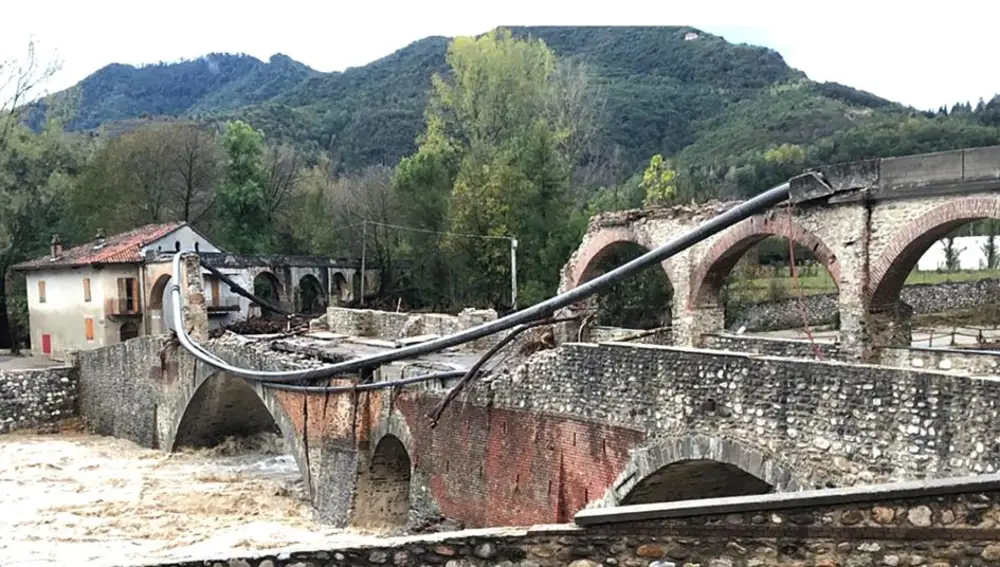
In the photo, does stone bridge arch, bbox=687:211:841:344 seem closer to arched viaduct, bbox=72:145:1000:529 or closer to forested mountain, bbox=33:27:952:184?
arched viaduct, bbox=72:145:1000:529

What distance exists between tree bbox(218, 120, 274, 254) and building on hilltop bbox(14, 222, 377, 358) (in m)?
5.07

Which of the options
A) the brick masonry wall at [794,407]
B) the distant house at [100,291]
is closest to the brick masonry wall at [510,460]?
the brick masonry wall at [794,407]

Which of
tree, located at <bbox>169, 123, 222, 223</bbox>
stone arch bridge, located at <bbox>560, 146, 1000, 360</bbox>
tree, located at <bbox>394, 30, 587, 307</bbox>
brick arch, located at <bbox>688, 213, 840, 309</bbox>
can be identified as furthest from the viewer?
tree, located at <bbox>169, 123, 222, 223</bbox>

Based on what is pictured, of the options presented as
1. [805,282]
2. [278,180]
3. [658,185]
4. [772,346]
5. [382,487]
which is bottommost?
[382,487]

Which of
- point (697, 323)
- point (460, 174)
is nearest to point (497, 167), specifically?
point (460, 174)

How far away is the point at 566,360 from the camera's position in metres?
12.0

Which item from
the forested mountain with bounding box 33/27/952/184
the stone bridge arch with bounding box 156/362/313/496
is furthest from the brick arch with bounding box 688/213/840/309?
A: the forested mountain with bounding box 33/27/952/184

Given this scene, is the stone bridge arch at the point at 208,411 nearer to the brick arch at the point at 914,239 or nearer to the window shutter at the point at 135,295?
the window shutter at the point at 135,295

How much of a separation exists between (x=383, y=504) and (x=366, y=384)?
2.37 meters

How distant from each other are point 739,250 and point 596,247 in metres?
3.46

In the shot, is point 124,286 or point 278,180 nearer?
point 124,286

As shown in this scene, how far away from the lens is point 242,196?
41.8 meters

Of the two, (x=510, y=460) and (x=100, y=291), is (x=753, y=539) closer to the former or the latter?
(x=510, y=460)

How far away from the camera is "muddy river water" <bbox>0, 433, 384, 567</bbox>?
15937 mm
